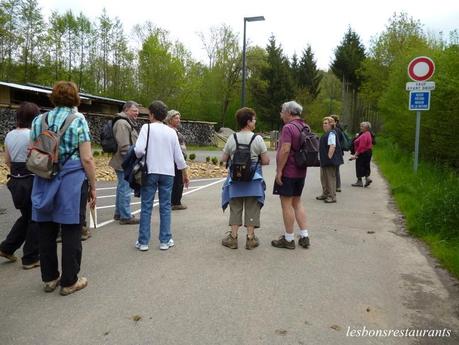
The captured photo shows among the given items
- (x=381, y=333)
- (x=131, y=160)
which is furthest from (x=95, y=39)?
(x=381, y=333)

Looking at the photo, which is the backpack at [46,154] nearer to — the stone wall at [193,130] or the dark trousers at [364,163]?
the dark trousers at [364,163]

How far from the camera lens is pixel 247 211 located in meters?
5.59

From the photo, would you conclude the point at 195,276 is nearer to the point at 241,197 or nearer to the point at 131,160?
the point at 241,197

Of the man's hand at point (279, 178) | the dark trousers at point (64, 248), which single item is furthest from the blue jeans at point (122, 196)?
the dark trousers at point (64, 248)

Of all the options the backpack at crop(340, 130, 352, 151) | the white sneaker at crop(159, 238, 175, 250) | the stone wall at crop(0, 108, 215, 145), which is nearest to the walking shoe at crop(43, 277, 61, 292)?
the white sneaker at crop(159, 238, 175, 250)

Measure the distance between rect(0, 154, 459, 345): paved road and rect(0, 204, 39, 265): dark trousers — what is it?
179 mm

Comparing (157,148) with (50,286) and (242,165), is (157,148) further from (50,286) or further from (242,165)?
(50,286)

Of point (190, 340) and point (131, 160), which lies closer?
point (190, 340)

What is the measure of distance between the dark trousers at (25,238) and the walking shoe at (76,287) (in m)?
0.90

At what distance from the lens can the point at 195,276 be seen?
453 cm

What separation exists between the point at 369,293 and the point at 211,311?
1585 mm

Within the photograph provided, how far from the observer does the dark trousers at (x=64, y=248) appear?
4.01 meters

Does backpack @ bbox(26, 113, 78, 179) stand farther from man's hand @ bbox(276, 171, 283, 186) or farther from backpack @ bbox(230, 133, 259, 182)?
man's hand @ bbox(276, 171, 283, 186)

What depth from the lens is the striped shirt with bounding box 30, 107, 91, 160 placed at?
391cm
